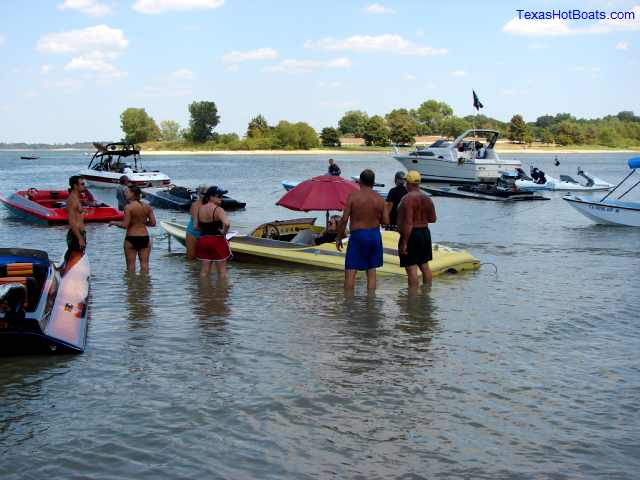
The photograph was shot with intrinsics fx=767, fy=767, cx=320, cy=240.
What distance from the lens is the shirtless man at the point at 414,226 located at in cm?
1034

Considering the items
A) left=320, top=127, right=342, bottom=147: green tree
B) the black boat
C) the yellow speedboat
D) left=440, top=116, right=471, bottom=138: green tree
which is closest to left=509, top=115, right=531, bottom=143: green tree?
left=440, top=116, right=471, bottom=138: green tree

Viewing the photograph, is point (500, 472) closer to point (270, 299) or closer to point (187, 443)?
point (187, 443)

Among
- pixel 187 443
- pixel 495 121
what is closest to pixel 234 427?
pixel 187 443

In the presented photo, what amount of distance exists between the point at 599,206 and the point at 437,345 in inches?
582

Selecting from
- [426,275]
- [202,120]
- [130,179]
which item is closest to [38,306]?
[426,275]

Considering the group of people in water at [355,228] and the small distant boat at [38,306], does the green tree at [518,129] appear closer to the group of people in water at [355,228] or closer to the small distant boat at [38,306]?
the group of people in water at [355,228]

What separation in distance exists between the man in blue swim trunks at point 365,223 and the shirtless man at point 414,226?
56cm

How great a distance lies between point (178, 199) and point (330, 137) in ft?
539

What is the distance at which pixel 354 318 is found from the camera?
30.4ft

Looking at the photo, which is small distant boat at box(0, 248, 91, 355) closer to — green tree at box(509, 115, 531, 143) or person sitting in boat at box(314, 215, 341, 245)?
person sitting in boat at box(314, 215, 341, 245)

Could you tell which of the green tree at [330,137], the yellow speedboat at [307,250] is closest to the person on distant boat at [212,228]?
the yellow speedboat at [307,250]

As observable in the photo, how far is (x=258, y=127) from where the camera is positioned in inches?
7495

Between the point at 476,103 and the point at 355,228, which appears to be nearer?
the point at 355,228

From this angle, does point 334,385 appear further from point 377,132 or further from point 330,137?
point 330,137
